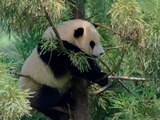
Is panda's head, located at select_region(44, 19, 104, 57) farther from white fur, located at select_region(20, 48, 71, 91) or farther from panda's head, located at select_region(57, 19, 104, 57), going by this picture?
white fur, located at select_region(20, 48, 71, 91)

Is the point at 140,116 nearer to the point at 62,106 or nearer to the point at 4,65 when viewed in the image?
the point at 62,106

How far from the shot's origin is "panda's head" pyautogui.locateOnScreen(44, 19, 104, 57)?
9.55ft

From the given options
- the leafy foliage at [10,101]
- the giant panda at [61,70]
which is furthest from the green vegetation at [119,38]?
the giant panda at [61,70]

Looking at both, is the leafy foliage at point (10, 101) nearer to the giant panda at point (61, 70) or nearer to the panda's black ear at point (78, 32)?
the giant panda at point (61, 70)

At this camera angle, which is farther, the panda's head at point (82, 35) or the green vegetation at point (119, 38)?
the panda's head at point (82, 35)

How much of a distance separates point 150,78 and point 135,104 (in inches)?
17.8

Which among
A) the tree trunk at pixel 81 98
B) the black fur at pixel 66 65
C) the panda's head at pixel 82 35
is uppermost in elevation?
the panda's head at pixel 82 35

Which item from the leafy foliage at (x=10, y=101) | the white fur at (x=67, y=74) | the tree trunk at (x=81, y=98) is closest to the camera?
the leafy foliage at (x=10, y=101)

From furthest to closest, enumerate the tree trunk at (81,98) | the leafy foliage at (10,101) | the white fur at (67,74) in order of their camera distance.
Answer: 1. the white fur at (67,74)
2. the tree trunk at (81,98)
3. the leafy foliage at (10,101)

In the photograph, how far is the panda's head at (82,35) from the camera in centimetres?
291

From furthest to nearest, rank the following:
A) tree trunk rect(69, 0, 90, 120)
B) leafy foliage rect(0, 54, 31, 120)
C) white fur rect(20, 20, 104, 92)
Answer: white fur rect(20, 20, 104, 92)
tree trunk rect(69, 0, 90, 120)
leafy foliage rect(0, 54, 31, 120)

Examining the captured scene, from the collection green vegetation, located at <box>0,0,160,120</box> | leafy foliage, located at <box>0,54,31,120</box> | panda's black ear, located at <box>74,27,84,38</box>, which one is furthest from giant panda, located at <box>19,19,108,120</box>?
leafy foliage, located at <box>0,54,31,120</box>

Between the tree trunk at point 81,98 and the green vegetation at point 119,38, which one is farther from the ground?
the green vegetation at point 119,38

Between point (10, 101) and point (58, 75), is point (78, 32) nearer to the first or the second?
point (58, 75)
